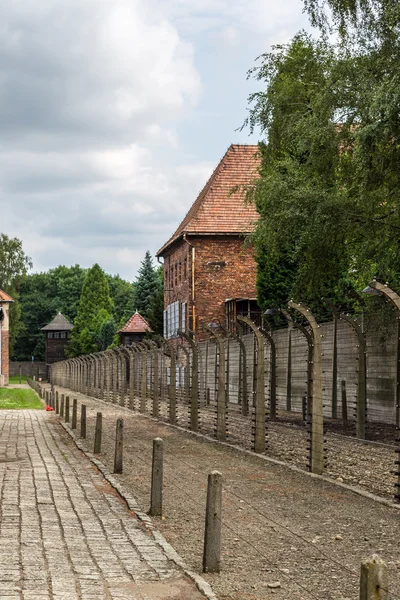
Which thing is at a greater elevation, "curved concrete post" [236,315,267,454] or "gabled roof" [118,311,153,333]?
"gabled roof" [118,311,153,333]

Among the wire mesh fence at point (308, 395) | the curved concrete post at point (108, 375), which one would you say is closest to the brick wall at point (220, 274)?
the curved concrete post at point (108, 375)

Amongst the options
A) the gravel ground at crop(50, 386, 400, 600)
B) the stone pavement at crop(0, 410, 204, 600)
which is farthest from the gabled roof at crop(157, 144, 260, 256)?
the stone pavement at crop(0, 410, 204, 600)

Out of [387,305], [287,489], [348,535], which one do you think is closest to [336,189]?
[387,305]

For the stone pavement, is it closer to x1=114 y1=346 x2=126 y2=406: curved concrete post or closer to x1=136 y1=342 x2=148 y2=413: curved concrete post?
x1=136 y1=342 x2=148 y2=413: curved concrete post

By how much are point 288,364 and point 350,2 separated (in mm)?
10364

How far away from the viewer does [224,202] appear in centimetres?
5856

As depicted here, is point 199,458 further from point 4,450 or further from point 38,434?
point 38,434

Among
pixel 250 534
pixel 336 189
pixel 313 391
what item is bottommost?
pixel 250 534

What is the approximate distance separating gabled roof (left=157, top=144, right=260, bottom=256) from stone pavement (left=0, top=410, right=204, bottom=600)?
41707mm

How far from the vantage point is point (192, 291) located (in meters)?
56.0

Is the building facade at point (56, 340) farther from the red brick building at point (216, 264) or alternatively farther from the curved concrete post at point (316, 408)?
the curved concrete post at point (316, 408)

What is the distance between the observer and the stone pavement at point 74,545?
7012 millimetres

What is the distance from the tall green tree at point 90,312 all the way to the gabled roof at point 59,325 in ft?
5.38

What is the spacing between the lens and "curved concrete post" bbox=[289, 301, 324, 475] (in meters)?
14.9
